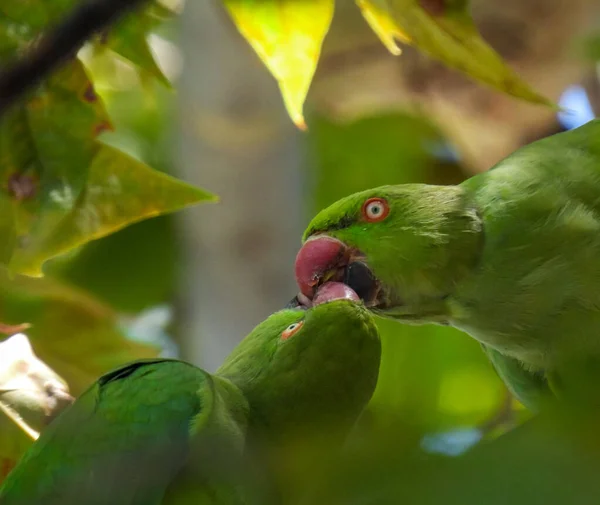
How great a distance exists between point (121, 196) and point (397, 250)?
52 centimetres

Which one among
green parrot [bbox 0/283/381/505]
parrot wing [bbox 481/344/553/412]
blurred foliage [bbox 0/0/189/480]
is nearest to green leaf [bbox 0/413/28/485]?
blurred foliage [bbox 0/0/189/480]

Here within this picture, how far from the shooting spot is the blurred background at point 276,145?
2.25 meters

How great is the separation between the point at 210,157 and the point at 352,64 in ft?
3.46

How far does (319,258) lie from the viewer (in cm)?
146

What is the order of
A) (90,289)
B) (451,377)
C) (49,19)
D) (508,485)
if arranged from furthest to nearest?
(90,289), (451,377), (49,19), (508,485)

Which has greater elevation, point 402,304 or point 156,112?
point 156,112

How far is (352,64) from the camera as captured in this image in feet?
10.3

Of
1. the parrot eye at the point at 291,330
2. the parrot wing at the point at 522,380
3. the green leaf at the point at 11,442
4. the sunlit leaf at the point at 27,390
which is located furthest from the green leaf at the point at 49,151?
the parrot wing at the point at 522,380

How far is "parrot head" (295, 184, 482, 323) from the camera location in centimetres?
142

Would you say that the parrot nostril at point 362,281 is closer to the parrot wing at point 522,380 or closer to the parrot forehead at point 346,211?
the parrot forehead at point 346,211

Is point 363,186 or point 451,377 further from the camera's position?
point 363,186

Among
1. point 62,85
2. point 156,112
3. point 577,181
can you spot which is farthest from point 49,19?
point 156,112

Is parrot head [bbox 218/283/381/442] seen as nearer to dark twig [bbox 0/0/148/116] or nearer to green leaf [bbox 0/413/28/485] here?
green leaf [bbox 0/413/28/485]

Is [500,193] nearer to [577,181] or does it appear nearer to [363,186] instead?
[577,181]
